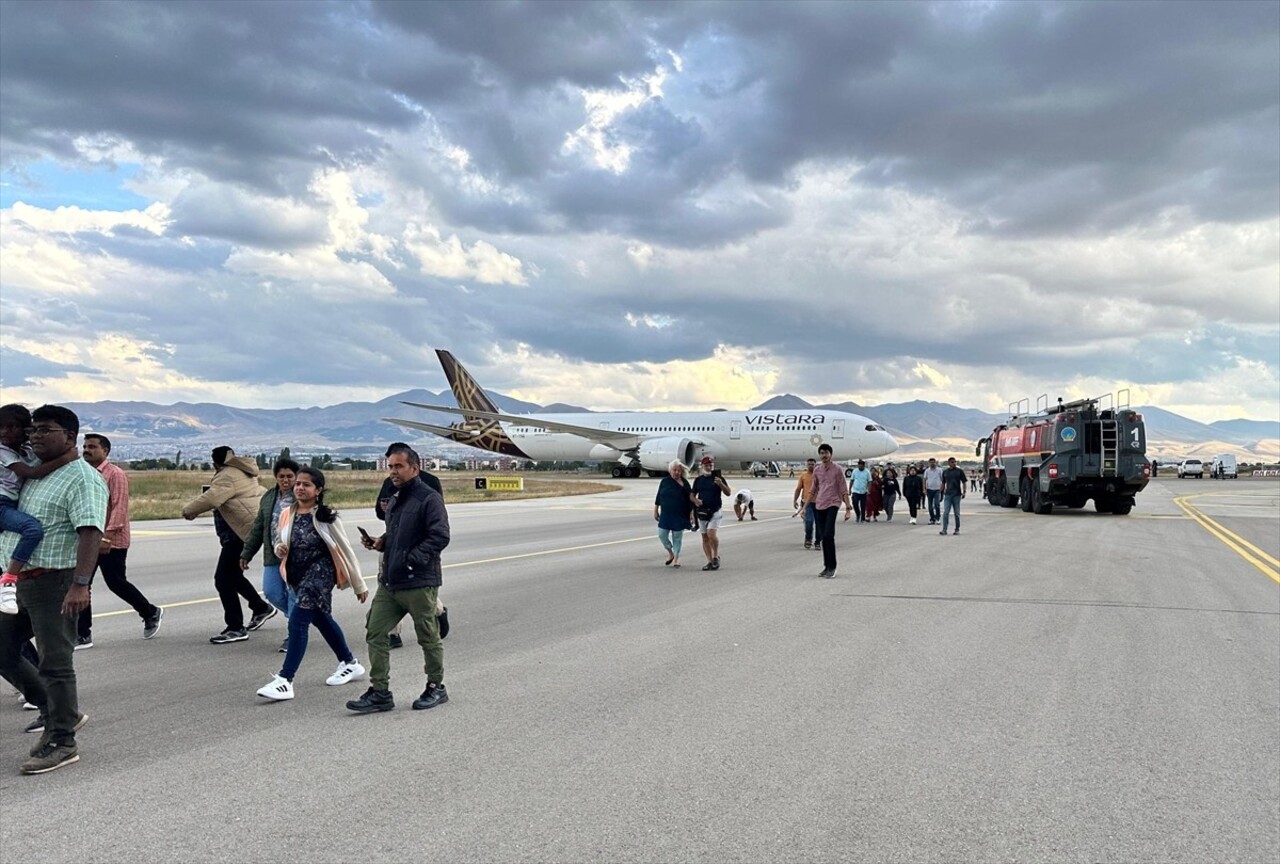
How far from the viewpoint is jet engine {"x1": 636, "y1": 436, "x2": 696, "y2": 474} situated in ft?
179

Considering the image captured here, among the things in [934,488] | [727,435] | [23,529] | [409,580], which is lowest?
[409,580]

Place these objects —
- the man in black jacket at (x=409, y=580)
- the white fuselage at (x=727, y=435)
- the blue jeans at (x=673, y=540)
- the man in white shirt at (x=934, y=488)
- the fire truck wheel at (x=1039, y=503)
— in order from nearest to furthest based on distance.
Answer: the man in black jacket at (x=409, y=580), the blue jeans at (x=673, y=540), the man in white shirt at (x=934, y=488), the fire truck wheel at (x=1039, y=503), the white fuselage at (x=727, y=435)

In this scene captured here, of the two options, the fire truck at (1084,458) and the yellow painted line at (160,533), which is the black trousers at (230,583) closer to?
the yellow painted line at (160,533)

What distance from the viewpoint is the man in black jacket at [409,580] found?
5.99m

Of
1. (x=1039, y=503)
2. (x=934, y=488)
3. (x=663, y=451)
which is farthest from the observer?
(x=663, y=451)

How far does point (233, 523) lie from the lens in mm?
8523

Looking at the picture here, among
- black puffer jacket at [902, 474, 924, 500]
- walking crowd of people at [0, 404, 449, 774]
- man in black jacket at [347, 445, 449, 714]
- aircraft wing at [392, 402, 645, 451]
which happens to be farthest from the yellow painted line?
aircraft wing at [392, 402, 645, 451]

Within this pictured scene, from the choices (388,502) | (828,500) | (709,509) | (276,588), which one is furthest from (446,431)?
(388,502)

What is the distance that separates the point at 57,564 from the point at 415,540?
1971mm

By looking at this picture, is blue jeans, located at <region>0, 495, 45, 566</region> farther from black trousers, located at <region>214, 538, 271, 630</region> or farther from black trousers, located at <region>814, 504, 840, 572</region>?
black trousers, located at <region>814, 504, 840, 572</region>

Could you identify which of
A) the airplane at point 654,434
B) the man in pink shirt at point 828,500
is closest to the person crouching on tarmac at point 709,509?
the man in pink shirt at point 828,500

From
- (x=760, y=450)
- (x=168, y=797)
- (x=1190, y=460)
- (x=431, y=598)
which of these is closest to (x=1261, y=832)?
(x=431, y=598)

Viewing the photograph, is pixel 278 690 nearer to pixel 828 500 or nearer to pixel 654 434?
pixel 828 500

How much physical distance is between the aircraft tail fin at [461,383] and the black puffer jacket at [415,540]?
203 ft
